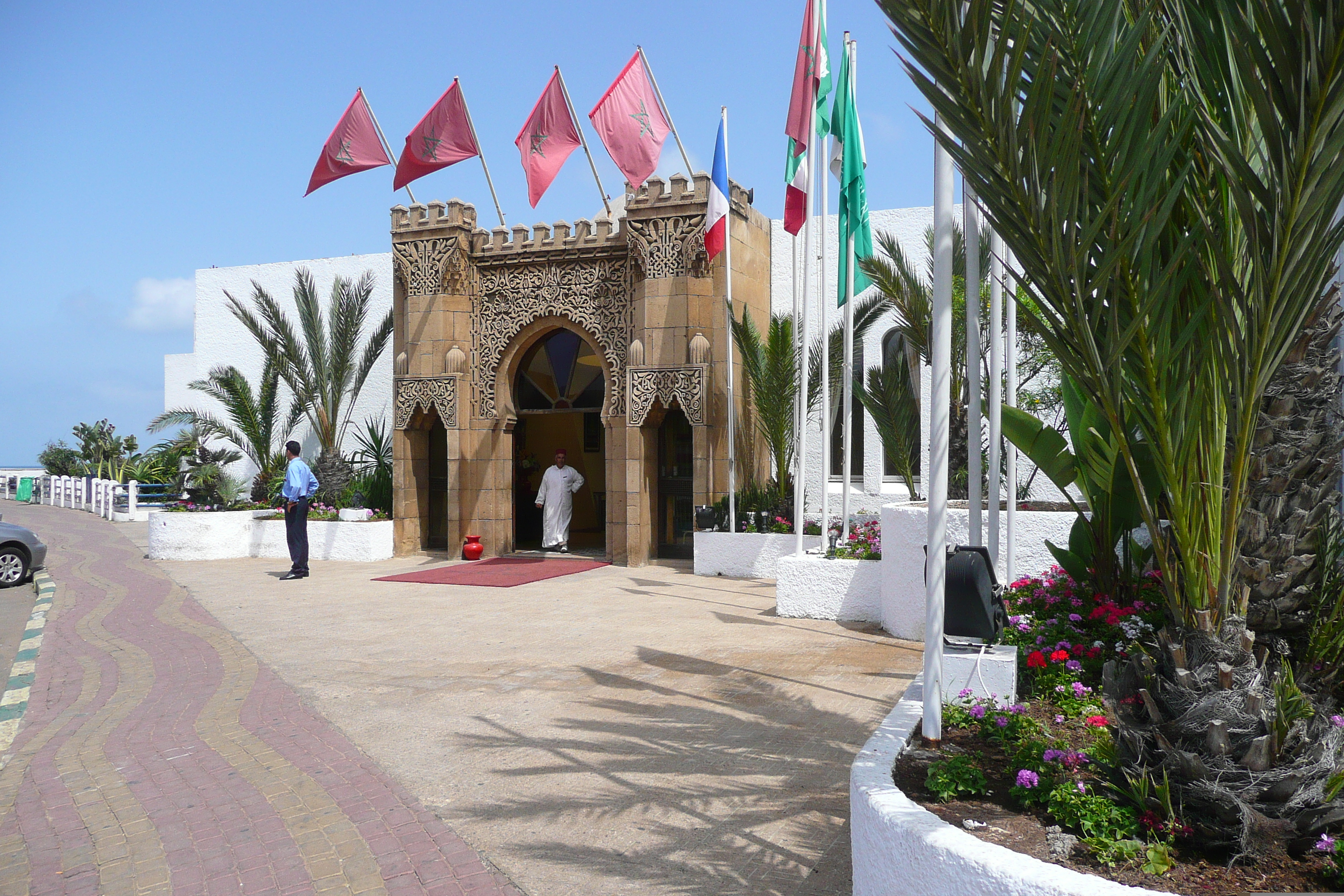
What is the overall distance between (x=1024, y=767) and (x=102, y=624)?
937 cm

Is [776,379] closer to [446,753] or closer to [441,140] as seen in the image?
[441,140]

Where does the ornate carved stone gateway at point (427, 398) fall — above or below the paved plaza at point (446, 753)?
above

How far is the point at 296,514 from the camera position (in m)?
12.9

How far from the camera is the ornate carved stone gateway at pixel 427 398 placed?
1458 cm

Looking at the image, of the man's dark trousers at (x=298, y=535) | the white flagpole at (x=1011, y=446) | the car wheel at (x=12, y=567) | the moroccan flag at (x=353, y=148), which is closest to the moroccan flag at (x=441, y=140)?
the moroccan flag at (x=353, y=148)

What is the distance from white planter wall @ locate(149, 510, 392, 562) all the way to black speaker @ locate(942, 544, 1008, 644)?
12223 mm

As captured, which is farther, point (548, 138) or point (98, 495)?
point (98, 495)

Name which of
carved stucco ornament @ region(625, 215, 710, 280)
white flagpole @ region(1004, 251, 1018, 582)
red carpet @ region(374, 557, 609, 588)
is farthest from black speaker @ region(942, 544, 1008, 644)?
carved stucco ornament @ region(625, 215, 710, 280)

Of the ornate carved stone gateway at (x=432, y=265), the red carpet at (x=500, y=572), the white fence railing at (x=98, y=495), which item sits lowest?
the red carpet at (x=500, y=572)

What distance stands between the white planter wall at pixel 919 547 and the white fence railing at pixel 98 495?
23214 millimetres

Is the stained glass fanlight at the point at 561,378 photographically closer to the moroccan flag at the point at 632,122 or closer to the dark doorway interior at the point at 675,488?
the dark doorway interior at the point at 675,488

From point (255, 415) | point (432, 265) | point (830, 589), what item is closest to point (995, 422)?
point (830, 589)

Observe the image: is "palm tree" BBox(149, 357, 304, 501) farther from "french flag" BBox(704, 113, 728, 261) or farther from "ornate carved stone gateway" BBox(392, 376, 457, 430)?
"french flag" BBox(704, 113, 728, 261)

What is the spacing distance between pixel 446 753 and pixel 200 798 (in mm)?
1204
